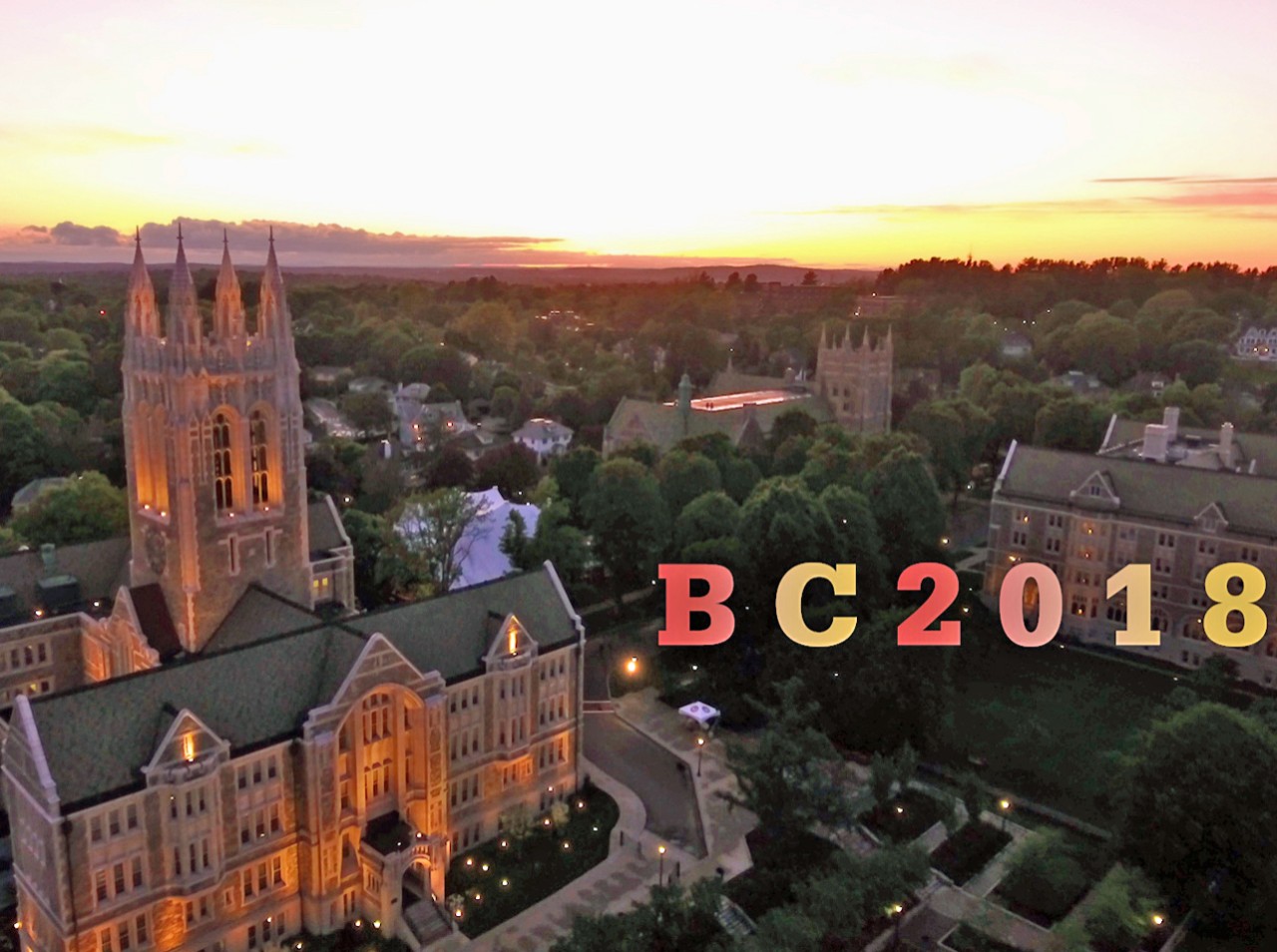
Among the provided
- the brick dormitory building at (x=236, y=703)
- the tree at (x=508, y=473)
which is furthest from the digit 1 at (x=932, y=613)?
the tree at (x=508, y=473)

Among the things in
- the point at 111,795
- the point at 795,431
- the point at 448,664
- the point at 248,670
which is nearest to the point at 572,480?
the point at 795,431

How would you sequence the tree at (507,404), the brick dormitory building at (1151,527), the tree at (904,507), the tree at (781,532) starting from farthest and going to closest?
1. the tree at (507,404)
2. the tree at (904,507)
3. the brick dormitory building at (1151,527)
4. the tree at (781,532)

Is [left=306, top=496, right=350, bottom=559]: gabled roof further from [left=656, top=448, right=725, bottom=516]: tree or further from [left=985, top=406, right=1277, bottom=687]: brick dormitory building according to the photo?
[left=985, top=406, right=1277, bottom=687]: brick dormitory building

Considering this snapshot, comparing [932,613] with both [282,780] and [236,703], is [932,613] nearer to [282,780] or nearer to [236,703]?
[282,780]

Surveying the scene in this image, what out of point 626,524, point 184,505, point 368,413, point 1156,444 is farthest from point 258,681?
point 368,413

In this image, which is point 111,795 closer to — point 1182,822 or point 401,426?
point 1182,822

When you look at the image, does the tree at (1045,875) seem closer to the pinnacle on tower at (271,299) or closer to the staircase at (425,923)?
the staircase at (425,923)
